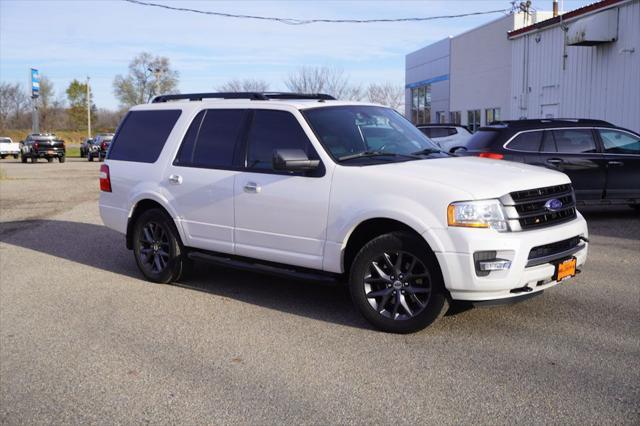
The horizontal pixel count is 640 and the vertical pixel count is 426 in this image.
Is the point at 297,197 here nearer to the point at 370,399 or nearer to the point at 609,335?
the point at 370,399

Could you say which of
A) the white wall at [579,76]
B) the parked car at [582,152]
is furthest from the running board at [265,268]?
the white wall at [579,76]

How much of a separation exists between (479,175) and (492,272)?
0.86 m

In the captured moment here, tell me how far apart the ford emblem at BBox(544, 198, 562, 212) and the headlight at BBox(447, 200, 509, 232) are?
0.59m

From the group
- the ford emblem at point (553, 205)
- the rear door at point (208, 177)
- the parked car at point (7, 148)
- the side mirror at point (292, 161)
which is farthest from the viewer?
the parked car at point (7, 148)

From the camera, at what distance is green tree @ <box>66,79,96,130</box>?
375 ft

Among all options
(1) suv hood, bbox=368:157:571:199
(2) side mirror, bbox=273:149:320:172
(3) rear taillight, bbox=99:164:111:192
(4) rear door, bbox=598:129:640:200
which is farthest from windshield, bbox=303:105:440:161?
(4) rear door, bbox=598:129:640:200

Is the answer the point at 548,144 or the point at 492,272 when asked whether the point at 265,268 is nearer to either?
the point at 492,272

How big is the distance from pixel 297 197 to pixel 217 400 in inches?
88.6

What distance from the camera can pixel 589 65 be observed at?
70.2 ft

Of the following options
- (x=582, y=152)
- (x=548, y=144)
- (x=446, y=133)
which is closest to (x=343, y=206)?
(x=548, y=144)

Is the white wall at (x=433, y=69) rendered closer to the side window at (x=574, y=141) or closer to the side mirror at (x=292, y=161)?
the side window at (x=574, y=141)

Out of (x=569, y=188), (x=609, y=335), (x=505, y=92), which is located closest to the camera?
(x=609, y=335)

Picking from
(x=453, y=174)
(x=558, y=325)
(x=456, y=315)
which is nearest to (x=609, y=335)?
(x=558, y=325)

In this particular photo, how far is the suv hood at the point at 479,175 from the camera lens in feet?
17.3
